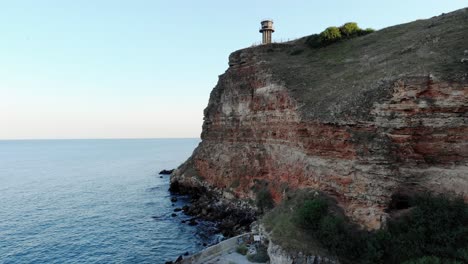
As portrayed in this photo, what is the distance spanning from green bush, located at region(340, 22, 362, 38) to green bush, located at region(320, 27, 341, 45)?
2.51 ft

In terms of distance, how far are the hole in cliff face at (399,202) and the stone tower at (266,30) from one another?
3438 centimetres

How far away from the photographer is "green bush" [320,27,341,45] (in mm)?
45062

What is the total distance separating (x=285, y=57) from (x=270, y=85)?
6832mm

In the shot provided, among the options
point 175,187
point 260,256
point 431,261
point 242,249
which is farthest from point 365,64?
point 175,187

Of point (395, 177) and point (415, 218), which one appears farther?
point (395, 177)

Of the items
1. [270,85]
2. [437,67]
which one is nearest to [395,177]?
[437,67]

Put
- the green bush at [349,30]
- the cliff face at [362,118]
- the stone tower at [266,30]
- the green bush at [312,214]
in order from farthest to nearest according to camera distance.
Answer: the stone tower at [266,30], the green bush at [349,30], the green bush at [312,214], the cliff face at [362,118]

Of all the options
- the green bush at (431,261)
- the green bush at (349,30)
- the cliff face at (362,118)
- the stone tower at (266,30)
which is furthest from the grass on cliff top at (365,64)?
the green bush at (431,261)

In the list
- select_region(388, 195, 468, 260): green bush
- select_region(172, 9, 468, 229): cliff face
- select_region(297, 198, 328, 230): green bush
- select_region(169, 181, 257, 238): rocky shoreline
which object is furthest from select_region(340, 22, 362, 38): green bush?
select_region(388, 195, 468, 260): green bush

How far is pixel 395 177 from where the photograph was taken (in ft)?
75.9

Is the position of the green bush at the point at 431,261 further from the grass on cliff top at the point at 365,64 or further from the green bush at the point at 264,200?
the green bush at the point at 264,200

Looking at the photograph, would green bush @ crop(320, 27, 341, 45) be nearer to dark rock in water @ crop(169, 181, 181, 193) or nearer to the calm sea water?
the calm sea water

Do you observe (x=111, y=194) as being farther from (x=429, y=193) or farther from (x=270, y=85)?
(x=429, y=193)

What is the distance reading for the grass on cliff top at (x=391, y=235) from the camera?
65.6 ft
